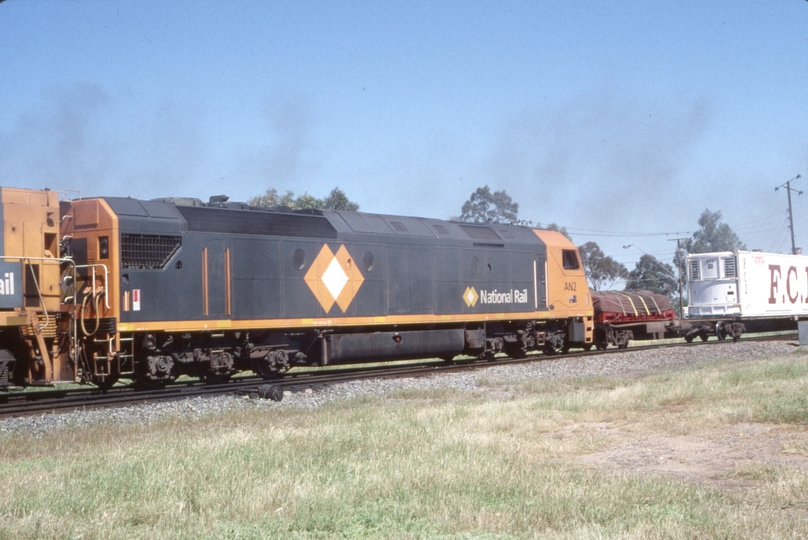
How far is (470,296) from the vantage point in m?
22.4

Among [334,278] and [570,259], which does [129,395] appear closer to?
[334,278]

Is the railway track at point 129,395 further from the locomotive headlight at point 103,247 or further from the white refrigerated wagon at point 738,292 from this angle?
the white refrigerated wagon at point 738,292

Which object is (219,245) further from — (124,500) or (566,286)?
(566,286)

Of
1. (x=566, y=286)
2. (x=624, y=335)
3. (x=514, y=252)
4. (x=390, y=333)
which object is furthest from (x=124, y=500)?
(x=624, y=335)

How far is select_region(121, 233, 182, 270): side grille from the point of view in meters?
15.4

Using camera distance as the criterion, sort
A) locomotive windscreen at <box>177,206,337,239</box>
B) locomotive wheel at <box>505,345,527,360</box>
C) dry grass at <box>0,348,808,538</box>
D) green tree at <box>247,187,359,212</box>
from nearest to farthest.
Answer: dry grass at <box>0,348,808,538</box>, locomotive windscreen at <box>177,206,337,239</box>, locomotive wheel at <box>505,345,527,360</box>, green tree at <box>247,187,359,212</box>

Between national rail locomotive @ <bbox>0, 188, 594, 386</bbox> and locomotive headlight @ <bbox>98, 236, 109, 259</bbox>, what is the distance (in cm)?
2

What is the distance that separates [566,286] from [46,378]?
16198 millimetres

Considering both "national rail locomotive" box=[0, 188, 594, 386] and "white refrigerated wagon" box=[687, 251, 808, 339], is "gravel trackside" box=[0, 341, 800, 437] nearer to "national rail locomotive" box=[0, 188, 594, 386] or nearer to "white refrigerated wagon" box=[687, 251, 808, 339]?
"national rail locomotive" box=[0, 188, 594, 386]

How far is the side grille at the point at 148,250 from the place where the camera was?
15445mm

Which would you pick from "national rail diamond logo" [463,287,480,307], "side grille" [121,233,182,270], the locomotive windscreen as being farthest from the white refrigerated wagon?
"side grille" [121,233,182,270]

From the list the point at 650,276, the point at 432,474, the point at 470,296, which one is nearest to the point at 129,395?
the point at 432,474

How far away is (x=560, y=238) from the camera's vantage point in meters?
26.4

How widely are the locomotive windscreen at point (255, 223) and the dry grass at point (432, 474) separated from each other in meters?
5.19
